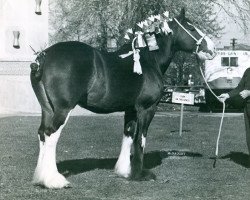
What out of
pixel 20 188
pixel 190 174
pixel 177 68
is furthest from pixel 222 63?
pixel 20 188

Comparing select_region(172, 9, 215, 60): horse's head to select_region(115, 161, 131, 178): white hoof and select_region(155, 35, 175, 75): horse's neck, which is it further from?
select_region(115, 161, 131, 178): white hoof

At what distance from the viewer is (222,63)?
A: 28.4m

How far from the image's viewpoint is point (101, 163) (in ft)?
32.2

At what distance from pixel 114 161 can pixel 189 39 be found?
2763 millimetres

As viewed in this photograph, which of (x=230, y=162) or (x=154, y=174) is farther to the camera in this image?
(x=230, y=162)

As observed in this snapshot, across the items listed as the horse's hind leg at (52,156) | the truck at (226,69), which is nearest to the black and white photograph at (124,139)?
the horse's hind leg at (52,156)

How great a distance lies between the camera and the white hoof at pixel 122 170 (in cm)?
849

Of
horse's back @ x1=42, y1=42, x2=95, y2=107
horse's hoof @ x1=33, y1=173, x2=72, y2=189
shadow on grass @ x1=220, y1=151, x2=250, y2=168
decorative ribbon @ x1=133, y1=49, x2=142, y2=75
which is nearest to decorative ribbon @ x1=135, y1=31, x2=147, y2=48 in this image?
decorative ribbon @ x1=133, y1=49, x2=142, y2=75

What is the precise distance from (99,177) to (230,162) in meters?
2.95

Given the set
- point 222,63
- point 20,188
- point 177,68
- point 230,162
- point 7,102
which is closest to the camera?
point 20,188

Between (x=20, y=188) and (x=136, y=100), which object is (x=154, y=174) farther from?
(x=20, y=188)

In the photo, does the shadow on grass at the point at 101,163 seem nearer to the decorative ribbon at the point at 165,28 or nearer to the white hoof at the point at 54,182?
the white hoof at the point at 54,182

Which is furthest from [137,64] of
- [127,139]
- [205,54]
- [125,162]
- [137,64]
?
[125,162]

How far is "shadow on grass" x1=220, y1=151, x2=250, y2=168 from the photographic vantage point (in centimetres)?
1009
